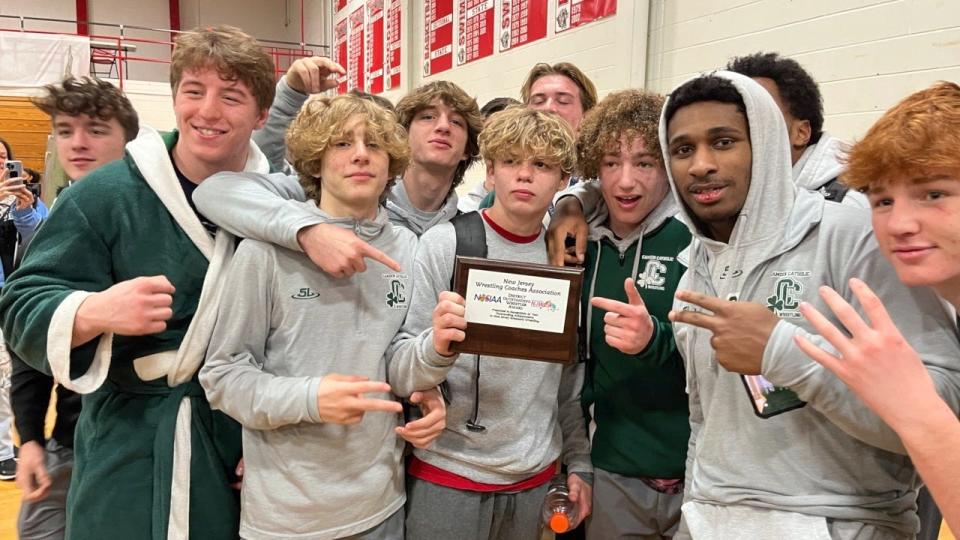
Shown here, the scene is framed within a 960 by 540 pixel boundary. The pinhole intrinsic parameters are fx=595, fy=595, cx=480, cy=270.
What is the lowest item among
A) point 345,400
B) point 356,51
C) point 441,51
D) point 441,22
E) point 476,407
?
point 476,407

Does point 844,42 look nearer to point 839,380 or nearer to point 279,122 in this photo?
point 839,380

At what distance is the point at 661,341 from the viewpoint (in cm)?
168

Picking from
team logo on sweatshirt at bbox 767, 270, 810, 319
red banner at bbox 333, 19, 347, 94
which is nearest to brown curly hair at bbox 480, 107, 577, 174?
team logo on sweatshirt at bbox 767, 270, 810, 319

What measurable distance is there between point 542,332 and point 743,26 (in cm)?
294

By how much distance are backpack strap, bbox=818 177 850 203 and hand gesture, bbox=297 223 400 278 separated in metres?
1.37

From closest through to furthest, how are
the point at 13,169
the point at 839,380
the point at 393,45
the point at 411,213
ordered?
the point at 839,380
the point at 411,213
the point at 13,169
the point at 393,45

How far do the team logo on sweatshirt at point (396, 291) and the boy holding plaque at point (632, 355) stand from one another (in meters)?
0.59

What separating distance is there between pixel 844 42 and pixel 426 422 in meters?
2.92

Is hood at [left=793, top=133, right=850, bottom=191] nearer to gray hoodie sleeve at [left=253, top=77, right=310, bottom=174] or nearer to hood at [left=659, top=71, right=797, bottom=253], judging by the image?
hood at [left=659, top=71, right=797, bottom=253]

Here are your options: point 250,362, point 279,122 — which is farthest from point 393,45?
point 250,362

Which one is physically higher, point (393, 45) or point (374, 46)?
point (374, 46)

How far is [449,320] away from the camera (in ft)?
4.78

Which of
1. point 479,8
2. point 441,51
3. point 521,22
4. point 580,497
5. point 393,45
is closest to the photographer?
point 580,497

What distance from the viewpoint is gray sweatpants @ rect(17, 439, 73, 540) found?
78.1 inches
